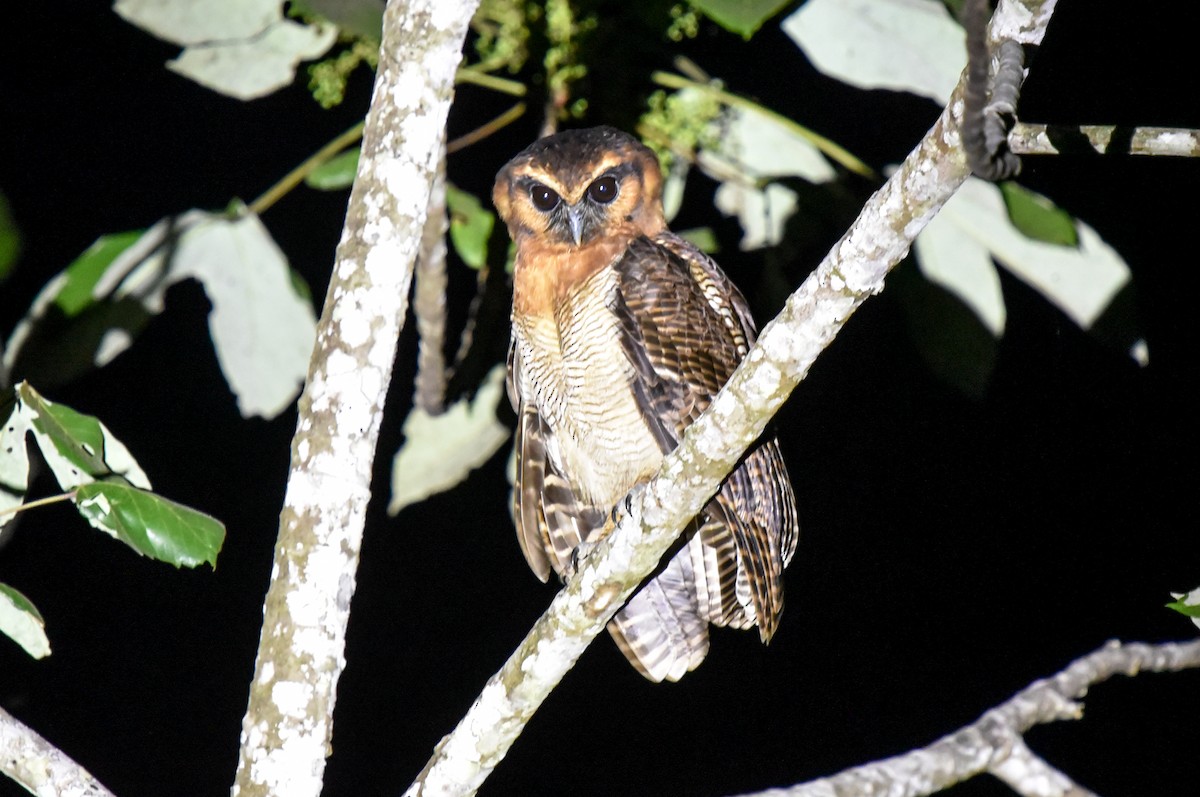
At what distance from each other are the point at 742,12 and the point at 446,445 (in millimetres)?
1391

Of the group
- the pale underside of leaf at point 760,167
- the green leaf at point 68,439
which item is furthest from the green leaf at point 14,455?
the pale underside of leaf at point 760,167

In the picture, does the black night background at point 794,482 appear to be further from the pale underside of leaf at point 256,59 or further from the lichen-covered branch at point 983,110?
the lichen-covered branch at point 983,110

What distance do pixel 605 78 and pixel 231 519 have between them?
174cm

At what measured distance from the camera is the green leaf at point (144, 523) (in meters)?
1.41

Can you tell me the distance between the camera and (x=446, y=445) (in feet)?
9.45

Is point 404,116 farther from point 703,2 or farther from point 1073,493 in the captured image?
point 1073,493

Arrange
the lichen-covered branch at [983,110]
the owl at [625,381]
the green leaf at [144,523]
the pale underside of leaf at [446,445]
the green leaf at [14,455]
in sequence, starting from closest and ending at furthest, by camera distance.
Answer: the lichen-covered branch at [983,110], the green leaf at [144,523], the green leaf at [14,455], the owl at [625,381], the pale underside of leaf at [446,445]

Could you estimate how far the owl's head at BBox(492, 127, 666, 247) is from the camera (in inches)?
94.7

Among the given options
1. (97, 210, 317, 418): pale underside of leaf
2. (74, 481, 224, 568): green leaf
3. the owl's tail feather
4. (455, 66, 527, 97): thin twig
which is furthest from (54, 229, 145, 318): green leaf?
the owl's tail feather

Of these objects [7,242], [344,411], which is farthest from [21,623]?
[7,242]

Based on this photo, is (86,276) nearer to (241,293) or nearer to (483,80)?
(241,293)

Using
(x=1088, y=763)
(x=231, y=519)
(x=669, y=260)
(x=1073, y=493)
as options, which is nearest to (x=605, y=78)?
(x=669, y=260)

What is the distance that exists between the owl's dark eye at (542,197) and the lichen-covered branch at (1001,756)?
1313 millimetres

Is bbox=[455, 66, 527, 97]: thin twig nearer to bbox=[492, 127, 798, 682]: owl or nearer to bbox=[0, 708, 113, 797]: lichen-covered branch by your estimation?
bbox=[492, 127, 798, 682]: owl
